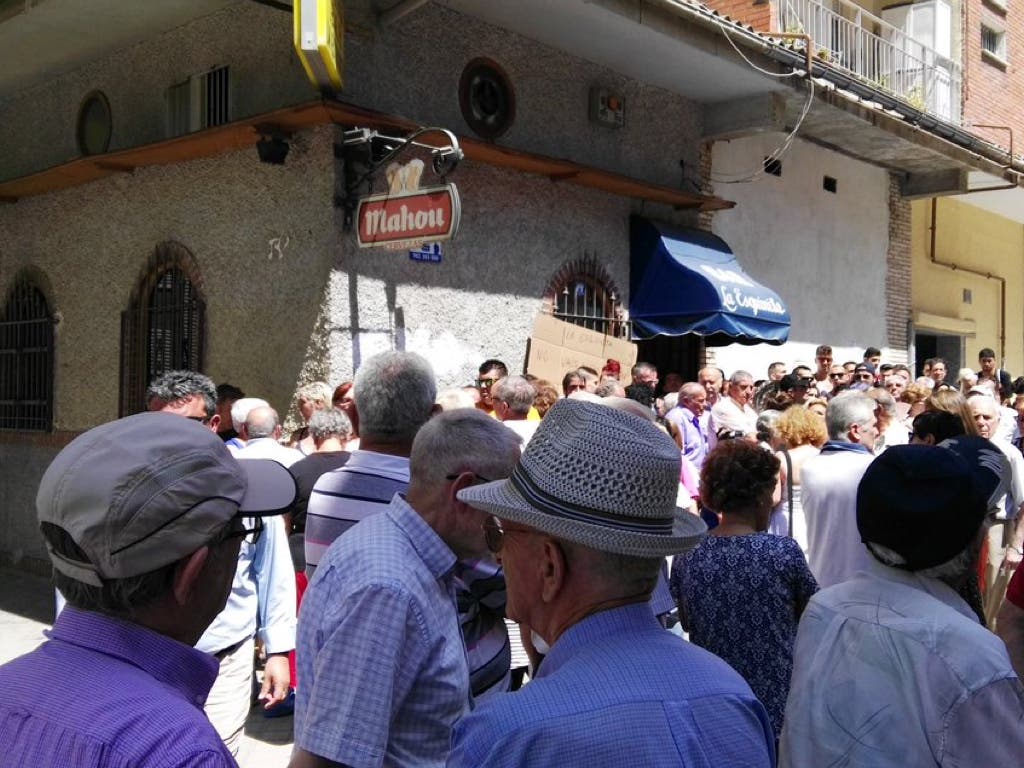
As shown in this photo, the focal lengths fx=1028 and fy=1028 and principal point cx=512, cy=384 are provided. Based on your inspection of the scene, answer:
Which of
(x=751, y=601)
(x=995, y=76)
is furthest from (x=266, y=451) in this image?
(x=995, y=76)

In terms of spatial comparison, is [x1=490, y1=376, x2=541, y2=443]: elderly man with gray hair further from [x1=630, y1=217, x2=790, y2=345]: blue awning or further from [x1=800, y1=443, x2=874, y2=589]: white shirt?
[x1=630, y1=217, x2=790, y2=345]: blue awning

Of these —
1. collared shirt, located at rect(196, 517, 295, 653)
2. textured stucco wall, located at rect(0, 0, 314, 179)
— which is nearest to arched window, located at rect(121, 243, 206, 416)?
textured stucco wall, located at rect(0, 0, 314, 179)

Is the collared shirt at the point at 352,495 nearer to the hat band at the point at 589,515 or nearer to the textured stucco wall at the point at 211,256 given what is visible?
the hat band at the point at 589,515

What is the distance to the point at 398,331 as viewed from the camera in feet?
28.3

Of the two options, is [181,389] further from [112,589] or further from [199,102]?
[199,102]

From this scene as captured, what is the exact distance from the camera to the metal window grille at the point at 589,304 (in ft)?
33.8

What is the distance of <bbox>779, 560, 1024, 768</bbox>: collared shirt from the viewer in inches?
84.4

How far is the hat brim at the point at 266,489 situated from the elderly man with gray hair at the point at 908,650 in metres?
1.31

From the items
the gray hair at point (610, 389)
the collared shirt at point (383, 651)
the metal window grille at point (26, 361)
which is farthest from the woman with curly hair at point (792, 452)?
the metal window grille at point (26, 361)

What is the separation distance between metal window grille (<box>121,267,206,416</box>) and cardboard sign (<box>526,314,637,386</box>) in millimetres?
3066

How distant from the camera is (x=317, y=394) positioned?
7531mm

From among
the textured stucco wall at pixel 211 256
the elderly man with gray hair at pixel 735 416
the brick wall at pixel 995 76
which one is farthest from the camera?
the brick wall at pixel 995 76

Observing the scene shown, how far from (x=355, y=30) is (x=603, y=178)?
9.71 feet

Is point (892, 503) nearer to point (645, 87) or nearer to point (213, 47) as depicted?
point (213, 47)
